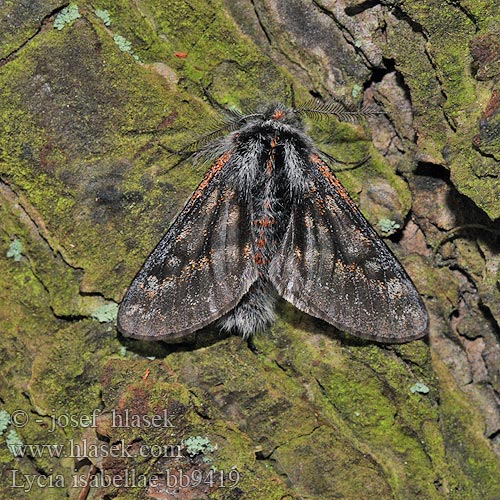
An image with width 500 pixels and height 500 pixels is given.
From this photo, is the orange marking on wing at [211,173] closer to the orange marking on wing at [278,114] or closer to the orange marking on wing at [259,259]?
the orange marking on wing at [278,114]

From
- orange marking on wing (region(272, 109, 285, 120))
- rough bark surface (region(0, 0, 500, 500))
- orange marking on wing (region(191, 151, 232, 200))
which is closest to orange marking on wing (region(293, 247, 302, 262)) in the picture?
rough bark surface (region(0, 0, 500, 500))

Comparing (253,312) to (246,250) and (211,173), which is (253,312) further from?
(211,173)

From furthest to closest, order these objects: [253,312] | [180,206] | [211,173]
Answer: [211,173]
[180,206]
[253,312]

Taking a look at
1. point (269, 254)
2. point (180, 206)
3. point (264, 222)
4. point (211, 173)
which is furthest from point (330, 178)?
point (180, 206)

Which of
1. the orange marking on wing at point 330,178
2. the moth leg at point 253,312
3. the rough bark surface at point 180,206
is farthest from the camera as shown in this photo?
the orange marking on wing at point 330,178

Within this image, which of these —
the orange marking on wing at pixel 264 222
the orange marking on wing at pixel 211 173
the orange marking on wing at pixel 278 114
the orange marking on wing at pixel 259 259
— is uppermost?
the orange marking on wing at pixel 278 114

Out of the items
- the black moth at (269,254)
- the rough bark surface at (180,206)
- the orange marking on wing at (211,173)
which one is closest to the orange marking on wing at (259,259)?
the black moth at (269,254)
